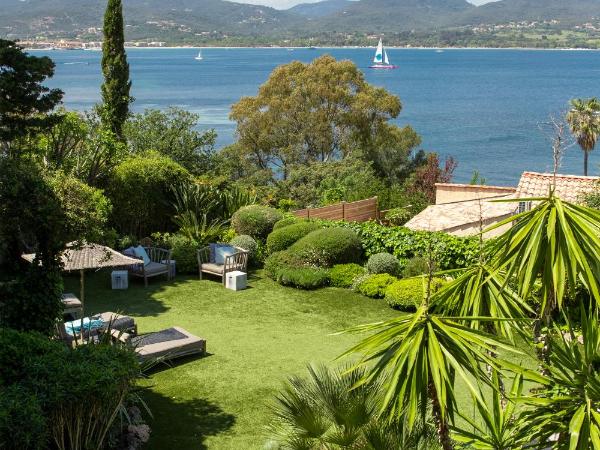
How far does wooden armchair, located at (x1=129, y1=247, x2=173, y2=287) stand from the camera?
15.5 metres

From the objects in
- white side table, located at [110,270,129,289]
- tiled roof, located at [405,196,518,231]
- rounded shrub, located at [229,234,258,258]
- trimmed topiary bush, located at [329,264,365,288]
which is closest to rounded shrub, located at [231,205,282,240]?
rounded shrub, located at [229,234,258,258]

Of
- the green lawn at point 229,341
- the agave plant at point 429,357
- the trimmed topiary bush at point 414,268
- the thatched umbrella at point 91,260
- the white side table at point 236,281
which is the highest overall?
the agave plant at point 429,357

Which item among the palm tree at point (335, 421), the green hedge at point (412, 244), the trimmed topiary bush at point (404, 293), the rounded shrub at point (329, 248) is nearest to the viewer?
the palm tree at point (335, 421)

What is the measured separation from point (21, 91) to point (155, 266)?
4714mm

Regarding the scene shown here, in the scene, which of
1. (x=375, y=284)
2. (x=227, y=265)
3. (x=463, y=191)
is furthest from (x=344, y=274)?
(x=463, y=191)

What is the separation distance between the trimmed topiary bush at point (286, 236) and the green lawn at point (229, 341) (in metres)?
1.13

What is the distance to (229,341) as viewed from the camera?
40.1 ft

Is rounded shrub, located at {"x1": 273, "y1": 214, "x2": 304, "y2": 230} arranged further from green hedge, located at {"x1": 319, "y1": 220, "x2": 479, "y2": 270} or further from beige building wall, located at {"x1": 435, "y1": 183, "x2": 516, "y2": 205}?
beige building wall, located at {"x1": 435, "y1": 183, "x2": 516, "y2": 205}

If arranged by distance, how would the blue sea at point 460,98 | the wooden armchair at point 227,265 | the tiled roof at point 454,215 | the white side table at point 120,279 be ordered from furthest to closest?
the blue sea at point 460,98, the tiled roof at point 454,215, the wooden armchair at point 227,265, the white side table at point 120,279

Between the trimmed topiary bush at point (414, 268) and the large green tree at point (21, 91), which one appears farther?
the trimmed topiary bush at point (414, 268)

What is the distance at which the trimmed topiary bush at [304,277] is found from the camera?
1546 centimetres

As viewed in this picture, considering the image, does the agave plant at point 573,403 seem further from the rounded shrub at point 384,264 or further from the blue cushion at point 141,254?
the blue cushion at point 141,254

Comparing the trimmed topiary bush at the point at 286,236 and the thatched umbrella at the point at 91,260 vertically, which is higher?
the thatched umbrella at the point at 91,260

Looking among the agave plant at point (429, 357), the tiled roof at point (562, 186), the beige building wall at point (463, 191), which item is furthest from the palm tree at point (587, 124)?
the agave plant at point (429, 357)
